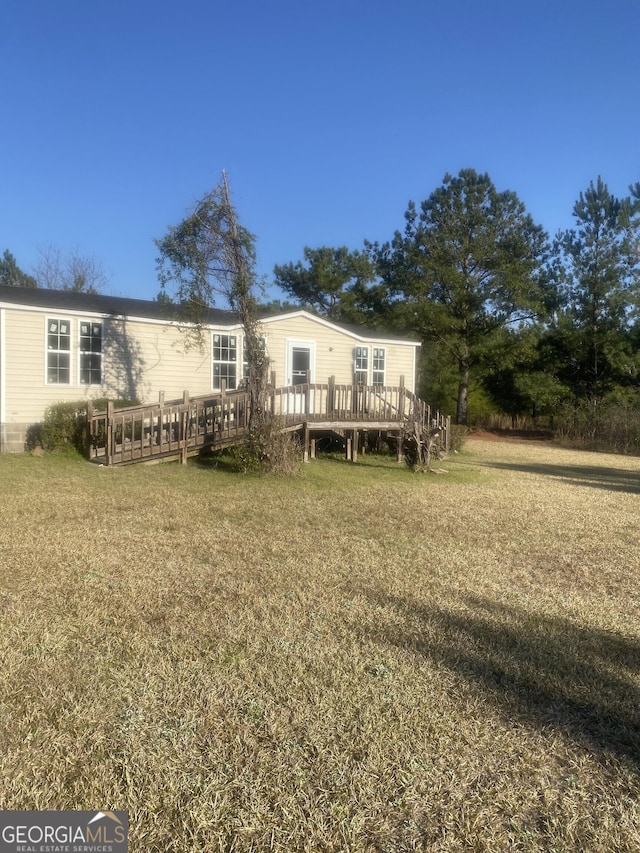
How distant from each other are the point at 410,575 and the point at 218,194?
9486 mm

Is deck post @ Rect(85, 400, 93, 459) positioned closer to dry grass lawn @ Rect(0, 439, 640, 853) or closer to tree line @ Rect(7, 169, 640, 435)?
dry grass lawn @ Rect(0, 439, 640, 853)

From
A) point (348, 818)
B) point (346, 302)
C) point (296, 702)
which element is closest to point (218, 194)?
point (296, 702)

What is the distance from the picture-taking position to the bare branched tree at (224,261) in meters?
11.9

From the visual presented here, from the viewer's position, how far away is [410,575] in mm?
5266

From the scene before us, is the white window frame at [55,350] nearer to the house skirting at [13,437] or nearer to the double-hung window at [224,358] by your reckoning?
the house skirting at [13,437]

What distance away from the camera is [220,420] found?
12672 mm

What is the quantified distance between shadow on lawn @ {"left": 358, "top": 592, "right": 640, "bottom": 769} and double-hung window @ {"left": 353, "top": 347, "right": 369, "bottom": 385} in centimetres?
1342

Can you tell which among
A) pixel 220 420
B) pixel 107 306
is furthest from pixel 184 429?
pixel 107 306

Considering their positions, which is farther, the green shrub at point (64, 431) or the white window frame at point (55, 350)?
the white window frame at point (55, 350)

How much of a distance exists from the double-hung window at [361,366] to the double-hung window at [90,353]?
7.43 m

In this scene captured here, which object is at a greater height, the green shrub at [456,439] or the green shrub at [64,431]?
the green shrub at [64,431]

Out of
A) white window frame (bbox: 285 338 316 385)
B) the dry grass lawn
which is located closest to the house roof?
white window frame (bbox: 285 338 316 385)

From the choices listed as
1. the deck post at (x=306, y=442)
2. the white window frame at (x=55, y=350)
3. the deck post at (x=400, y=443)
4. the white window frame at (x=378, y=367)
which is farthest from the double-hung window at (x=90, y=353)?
the white window frame at (x=378, y=367)

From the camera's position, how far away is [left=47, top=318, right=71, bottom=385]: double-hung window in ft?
43.8
